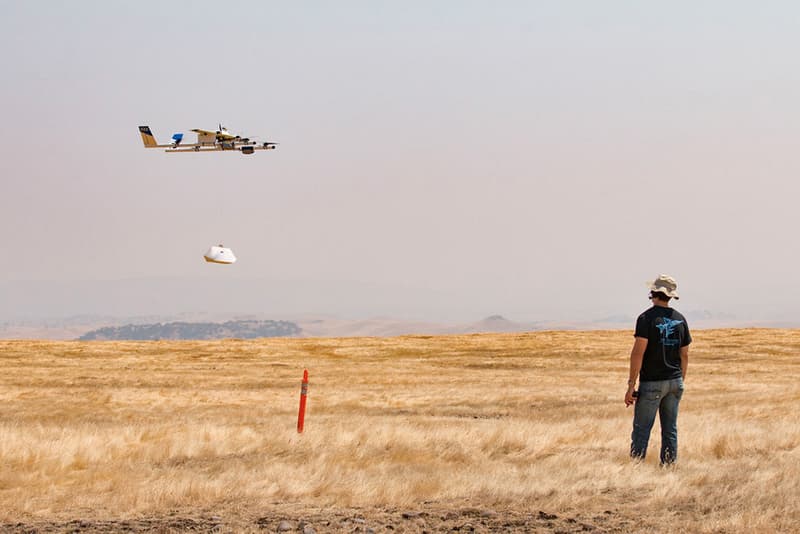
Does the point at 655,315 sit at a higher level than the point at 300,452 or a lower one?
higher

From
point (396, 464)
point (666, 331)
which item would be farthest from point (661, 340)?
point (396, 464)

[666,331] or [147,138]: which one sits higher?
[147,138]

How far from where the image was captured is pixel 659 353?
10.9 metres

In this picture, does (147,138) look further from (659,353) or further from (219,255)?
(659,353)

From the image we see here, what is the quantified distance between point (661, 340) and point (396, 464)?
3.93 meters

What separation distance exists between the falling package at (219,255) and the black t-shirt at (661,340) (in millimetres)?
29547

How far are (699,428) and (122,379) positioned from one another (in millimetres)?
24793

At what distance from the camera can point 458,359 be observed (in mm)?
44281

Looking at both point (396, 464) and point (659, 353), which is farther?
point (396, 464)

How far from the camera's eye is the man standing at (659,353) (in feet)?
35.7

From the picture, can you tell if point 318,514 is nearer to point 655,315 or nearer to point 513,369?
point 655,315

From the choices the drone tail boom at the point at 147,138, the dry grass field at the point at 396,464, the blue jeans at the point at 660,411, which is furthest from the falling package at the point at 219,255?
the blue jeans at the point at 660,411

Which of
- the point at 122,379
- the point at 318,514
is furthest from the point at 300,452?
the point at 122,379

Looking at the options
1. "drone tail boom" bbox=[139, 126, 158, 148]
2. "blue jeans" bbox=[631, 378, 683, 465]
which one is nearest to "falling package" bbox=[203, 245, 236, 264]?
"drone tail boom" bbox=[139, 126, 158, 148]
